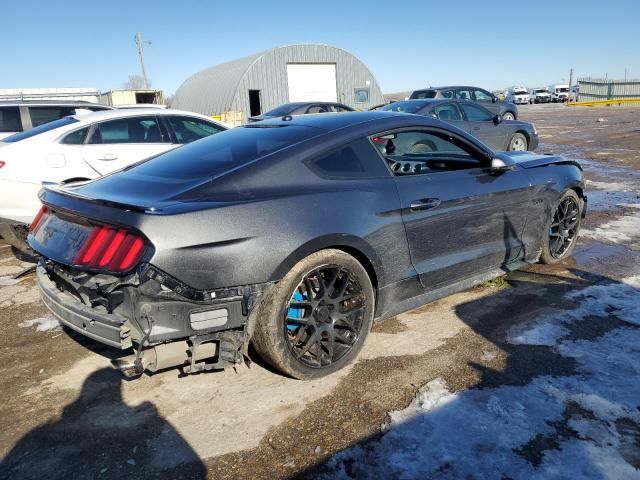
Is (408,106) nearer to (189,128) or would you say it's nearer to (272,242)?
(189,128)

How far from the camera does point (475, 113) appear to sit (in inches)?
416

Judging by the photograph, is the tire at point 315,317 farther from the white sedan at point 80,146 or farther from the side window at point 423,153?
the white sedan at point 80,146

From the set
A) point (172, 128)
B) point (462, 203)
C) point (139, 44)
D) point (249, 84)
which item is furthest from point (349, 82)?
point (462, 203)

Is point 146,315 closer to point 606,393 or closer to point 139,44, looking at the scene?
point 606,393

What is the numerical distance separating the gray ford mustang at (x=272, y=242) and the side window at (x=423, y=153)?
28 mm

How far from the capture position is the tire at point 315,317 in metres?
2.74

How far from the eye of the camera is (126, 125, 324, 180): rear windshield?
119 inches

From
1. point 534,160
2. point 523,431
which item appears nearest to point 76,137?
point 534,160

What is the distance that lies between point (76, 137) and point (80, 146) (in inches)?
4.6

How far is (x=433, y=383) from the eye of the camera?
2902 millimetres

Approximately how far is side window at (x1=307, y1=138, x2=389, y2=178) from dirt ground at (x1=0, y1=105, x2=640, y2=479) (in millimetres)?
1192

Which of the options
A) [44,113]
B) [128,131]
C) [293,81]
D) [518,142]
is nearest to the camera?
[128,131]

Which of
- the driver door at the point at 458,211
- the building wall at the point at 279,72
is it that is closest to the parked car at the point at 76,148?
the driver door at the point at 458,211

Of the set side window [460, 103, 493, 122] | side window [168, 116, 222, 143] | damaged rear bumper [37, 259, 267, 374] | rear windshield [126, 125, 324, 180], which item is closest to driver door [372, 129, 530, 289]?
rear windshield [126, 125, 324, 180]
